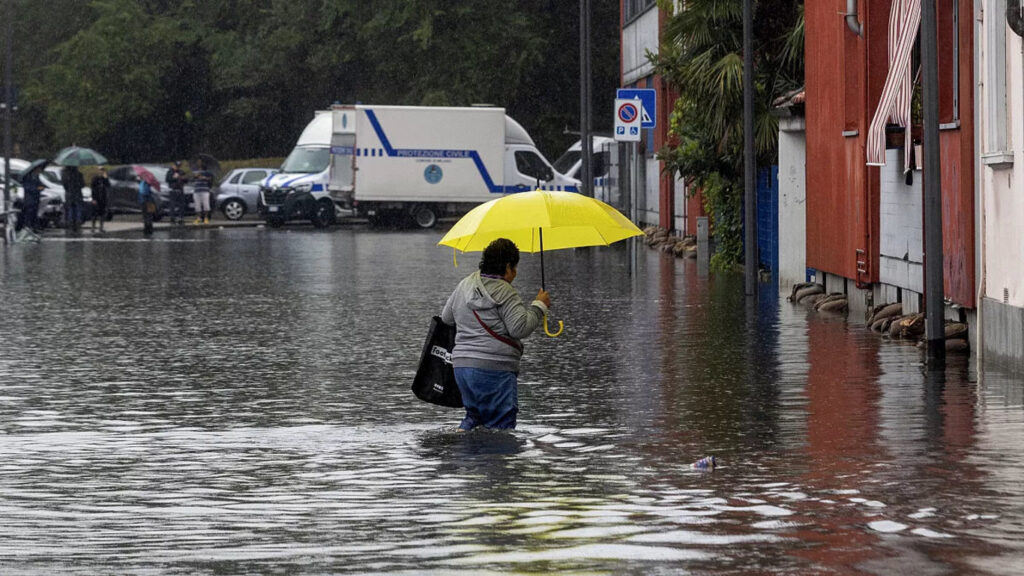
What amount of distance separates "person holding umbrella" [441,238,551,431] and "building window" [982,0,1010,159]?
5.12 metres

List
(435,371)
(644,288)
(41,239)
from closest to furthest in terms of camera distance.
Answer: (435,371), (644,288), (41,239)

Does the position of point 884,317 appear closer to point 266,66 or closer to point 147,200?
point 147,200

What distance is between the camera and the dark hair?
35.6 ft

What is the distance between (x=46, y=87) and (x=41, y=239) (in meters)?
29.9

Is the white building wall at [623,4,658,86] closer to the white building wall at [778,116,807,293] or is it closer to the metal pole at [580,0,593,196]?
the metal pole at [580,0,593,196]

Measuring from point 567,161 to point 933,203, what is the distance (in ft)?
129

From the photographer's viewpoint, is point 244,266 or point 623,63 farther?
point 623,63

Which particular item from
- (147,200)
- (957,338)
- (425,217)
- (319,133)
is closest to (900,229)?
(957,338)

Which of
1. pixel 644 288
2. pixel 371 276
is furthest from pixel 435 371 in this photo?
pixel 371 276

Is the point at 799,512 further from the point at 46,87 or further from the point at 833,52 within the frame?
the point at 46,87

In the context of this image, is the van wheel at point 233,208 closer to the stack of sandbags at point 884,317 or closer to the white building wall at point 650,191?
the white building wall at point 650,191

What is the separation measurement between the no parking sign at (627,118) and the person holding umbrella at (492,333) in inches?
720

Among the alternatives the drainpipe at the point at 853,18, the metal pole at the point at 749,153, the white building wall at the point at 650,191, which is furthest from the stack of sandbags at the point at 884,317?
the white building wall at the point at 650,191

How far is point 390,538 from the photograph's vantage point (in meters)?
7.57
